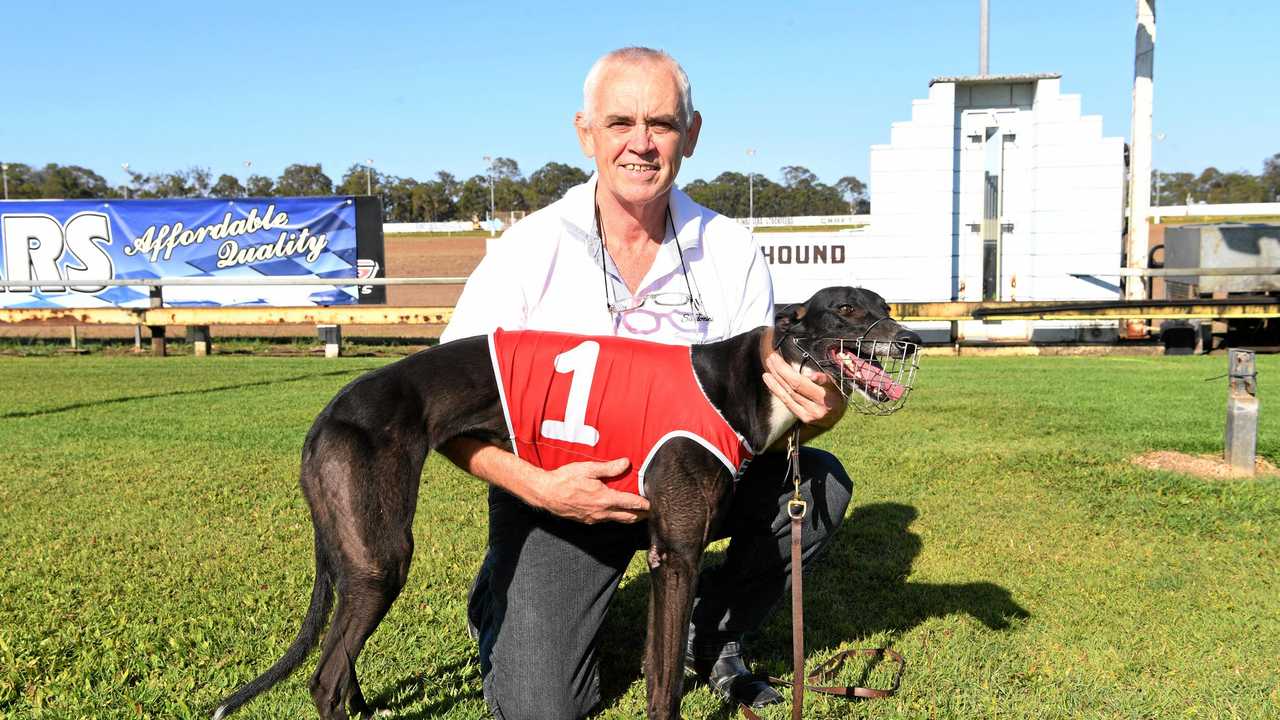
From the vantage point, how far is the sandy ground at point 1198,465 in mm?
5344

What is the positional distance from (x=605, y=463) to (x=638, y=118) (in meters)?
1.03

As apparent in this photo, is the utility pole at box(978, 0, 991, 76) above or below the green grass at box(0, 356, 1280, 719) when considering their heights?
above

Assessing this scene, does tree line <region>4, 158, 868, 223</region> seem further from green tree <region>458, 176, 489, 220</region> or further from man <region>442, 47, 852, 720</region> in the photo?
man <region>442, 47, 852, 720</region>

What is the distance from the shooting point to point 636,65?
9.30 feet

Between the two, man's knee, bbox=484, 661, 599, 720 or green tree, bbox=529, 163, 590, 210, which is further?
green tree, bbox=529, 163, 590, 210

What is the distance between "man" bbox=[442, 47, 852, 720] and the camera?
9.26 ft

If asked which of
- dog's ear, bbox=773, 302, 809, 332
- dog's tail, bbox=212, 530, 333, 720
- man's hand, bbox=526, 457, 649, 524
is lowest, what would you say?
dog's tail, bbox=212, 530, 333, 720

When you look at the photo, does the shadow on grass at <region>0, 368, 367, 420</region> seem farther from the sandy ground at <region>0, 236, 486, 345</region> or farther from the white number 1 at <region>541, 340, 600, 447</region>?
the white number 1 at <region>541, 340, 600, 447</region>

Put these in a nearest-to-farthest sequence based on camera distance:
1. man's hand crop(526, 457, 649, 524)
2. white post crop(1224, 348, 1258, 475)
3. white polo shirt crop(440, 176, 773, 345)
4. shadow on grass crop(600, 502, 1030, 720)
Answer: man's hand crop(526, 457, 649, 524) < white polo shirt crop(440, 176, 773, 345) < shadow on grass crop(600, 502, 1030, 720) < white post crop(1224, 348, 1258, 475)

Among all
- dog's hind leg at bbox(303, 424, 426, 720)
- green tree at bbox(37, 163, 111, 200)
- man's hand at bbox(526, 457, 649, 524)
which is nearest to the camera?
dog's hind leg at bbox(303, 424, 426, 720)

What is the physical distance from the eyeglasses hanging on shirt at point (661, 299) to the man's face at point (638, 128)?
191 millimetres

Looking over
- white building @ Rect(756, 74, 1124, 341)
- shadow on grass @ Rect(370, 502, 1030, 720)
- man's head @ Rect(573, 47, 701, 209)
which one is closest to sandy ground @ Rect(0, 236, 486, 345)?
white building @ Rect(756, 74, 1124, 341)

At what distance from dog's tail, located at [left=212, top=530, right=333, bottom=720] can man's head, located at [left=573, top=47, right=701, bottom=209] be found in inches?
53.3

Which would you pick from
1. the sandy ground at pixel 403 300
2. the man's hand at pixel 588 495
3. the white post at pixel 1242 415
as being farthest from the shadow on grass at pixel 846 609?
the sandy ground at pixel 403 300
